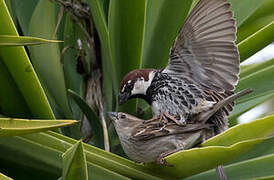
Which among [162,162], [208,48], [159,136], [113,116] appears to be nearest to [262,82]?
[208,48]

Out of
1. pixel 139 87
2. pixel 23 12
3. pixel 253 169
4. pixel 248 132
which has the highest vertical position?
pixel 23 12

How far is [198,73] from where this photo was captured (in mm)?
2791

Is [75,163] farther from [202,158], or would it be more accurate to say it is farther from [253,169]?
[253,169]

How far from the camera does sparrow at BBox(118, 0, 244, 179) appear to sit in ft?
8.61

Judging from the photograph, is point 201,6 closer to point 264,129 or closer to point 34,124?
point 264,129

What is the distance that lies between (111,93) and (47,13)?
1.86 feet

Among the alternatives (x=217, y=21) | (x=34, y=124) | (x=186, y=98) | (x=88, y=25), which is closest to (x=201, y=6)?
(x=217, y=21)

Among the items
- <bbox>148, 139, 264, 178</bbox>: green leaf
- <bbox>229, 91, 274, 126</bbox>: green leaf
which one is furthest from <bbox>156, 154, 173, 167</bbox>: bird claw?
<bbox>229, 91, 274, 126</bbox>: green leaf

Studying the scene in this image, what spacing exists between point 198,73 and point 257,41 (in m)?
0.33

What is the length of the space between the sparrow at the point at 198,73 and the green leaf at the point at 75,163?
107 centimetres

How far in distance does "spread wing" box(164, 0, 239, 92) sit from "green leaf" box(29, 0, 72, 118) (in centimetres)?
55

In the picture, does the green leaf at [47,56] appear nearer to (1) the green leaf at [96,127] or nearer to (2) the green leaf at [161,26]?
(1) the green leaf at [96,127]

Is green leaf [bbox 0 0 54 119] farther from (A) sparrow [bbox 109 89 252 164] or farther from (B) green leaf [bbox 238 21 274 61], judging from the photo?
(B) green leaf [bbox 238 21 274 61]

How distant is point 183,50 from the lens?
274 centimetres
